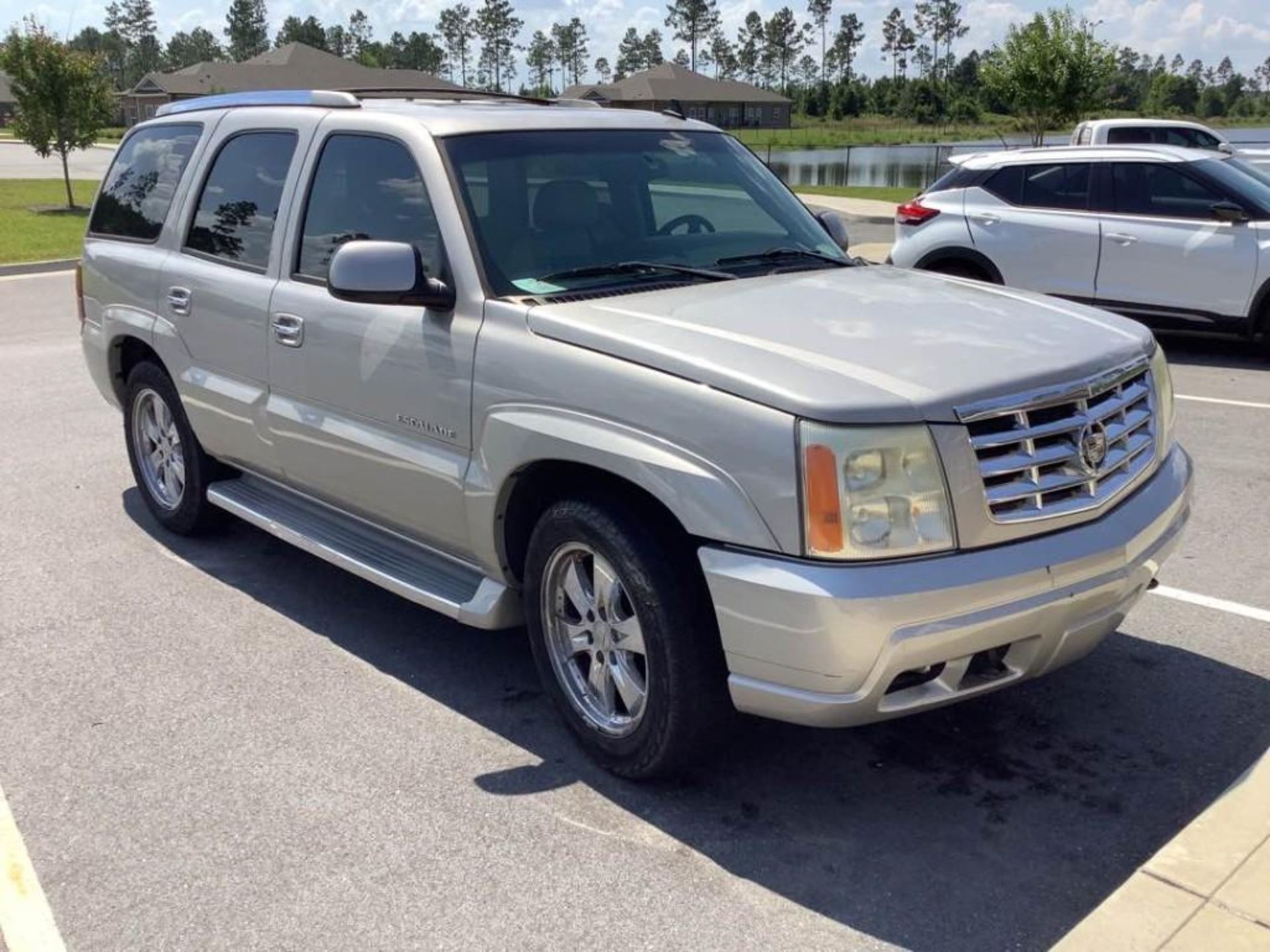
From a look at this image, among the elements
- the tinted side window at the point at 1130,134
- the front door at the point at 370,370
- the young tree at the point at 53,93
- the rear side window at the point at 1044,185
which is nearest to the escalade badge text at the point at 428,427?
the front door at the point at 370,370

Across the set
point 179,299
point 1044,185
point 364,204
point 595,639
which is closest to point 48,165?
point 1044,185

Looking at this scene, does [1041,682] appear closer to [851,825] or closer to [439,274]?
[851,825]

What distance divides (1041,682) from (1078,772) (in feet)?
2.17

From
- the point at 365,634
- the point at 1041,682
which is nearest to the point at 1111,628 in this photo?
the point at 1041,682

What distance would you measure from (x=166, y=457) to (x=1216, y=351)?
8731mm

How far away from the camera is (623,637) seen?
12.6 ft

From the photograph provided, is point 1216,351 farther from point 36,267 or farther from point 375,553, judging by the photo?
point 36,267

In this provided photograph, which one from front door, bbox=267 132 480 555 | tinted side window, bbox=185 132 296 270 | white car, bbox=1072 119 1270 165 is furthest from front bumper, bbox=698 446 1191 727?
white car, bbox=1072 119 1270 165

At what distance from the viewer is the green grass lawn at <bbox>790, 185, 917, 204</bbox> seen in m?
27.5

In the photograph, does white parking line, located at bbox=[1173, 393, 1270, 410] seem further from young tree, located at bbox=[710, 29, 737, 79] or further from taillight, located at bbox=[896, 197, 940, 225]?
young tree, located at bbox=[710, 29, 737, 79]

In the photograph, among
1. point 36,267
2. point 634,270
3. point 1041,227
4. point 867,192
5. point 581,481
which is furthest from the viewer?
point 867,192

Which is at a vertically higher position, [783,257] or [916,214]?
[783,257]

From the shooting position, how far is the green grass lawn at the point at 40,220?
58.4ft

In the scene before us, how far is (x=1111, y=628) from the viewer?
379 centimetres
